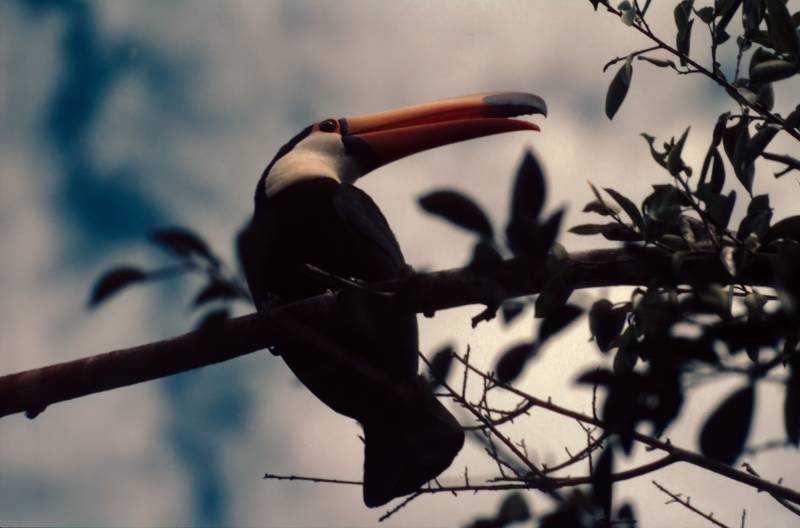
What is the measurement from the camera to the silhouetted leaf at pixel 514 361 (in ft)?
5.17

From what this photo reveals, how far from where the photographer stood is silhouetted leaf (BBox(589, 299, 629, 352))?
7.59 feet

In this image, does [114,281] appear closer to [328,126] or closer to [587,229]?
[587,229]

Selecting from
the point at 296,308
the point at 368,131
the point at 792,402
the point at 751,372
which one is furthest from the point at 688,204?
the point at 368,131

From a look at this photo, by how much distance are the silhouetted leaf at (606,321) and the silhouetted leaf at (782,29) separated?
0.84 m

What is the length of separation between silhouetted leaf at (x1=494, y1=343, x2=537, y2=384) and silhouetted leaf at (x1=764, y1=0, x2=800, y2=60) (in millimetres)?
1338

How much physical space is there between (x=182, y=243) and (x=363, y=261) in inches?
115

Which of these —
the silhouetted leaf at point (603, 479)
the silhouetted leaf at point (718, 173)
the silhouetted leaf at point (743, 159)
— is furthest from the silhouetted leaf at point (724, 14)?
the silhouetted leaf at point (603, 479)

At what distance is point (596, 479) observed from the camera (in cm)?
138

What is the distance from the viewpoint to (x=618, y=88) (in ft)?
10.0

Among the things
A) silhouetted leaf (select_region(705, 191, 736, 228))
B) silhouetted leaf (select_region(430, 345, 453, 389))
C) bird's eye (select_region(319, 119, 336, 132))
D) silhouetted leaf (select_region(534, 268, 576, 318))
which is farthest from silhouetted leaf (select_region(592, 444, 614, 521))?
bird's eye (select_region(319, 119, 336, 132))

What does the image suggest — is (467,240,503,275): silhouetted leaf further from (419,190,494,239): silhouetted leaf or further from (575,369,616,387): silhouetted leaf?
(575,369,616,387): silhouetted leaf

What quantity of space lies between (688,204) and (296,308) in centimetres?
152

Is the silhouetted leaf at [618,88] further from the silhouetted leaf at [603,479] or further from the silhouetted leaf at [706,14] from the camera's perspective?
the silhouetted leaf at [603,479]

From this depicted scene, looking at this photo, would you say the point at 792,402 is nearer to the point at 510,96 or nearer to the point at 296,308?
the point at 296,308
